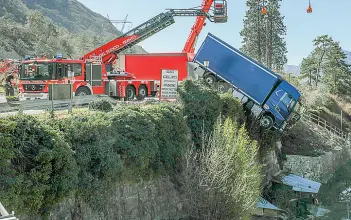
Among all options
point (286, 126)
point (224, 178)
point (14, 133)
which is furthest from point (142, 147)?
point (286, 126)

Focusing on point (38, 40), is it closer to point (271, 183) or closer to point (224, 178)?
point (271, 183)

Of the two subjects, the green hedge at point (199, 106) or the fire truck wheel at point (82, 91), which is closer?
the green hedge at point (199, 106)

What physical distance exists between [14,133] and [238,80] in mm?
16853

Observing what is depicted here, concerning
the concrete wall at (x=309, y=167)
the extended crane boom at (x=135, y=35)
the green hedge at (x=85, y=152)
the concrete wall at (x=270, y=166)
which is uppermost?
the extended crane boom at (x=135, y=35)

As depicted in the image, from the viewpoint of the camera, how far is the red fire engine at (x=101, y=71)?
67.1 ft

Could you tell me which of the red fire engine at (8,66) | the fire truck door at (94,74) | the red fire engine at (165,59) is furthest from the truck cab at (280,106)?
the red fire engine at (8,66)

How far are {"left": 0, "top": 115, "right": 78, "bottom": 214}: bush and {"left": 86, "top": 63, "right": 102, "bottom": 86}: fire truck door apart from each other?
437 inches

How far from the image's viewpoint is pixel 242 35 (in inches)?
2625

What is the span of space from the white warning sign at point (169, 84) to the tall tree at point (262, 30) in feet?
134

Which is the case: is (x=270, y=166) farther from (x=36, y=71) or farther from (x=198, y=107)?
(x=36, y=71)

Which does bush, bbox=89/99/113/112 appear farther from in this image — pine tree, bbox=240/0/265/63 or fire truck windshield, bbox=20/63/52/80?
pine tree, bbox=240/0/265/63

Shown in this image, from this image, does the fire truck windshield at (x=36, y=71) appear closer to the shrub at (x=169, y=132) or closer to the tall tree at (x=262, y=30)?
the shrub at (x=169, y=132)

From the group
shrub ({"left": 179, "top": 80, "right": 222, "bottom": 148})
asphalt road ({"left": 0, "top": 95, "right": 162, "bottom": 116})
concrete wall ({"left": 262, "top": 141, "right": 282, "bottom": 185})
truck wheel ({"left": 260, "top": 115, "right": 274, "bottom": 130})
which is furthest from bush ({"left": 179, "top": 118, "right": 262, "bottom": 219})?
concrete wall ({"left": 262, "top": 141, "right": 282, "bottom": 185})

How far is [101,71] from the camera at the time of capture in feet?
72.6
